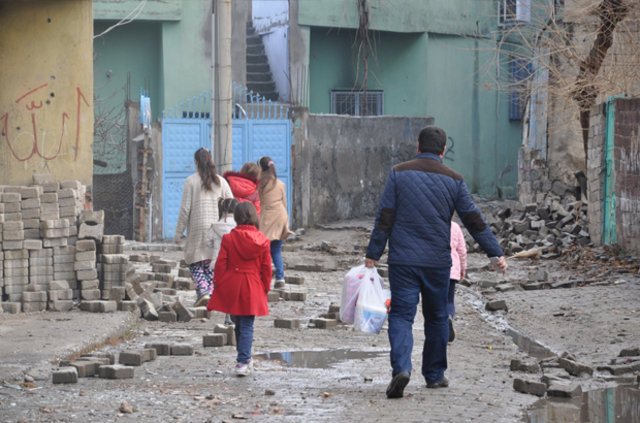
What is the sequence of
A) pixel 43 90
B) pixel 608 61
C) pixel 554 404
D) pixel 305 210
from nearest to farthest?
pixel 554 404 < pixel 43 90 < pixel 608 61 < pixel 305 210

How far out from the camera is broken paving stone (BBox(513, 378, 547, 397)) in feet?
22.1

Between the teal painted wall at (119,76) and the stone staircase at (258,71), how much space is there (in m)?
2.98

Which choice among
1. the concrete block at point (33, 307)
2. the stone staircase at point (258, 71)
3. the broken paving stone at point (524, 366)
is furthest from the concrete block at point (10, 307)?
the stone staircase at point (258, 71)

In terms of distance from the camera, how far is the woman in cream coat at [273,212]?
1291 centimetres

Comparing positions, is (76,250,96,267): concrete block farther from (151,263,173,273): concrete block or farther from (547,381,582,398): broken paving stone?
(547,381,582,398): broken paving stone

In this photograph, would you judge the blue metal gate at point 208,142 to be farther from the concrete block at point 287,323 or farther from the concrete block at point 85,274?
the concrete block at point 287,323

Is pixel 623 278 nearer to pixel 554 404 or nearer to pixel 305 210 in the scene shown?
pixel 554 404

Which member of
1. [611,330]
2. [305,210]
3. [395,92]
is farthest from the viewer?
[395,92]

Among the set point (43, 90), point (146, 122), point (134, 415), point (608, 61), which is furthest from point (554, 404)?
point (146, 122)

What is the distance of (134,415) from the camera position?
598 cm

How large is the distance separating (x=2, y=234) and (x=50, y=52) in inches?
87.9

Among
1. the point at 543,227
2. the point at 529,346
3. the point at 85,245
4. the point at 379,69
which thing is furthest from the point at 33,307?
the point at 379,69

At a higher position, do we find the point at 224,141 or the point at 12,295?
the point at 224,141

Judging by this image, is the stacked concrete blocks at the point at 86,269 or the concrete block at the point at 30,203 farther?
the stacked concrete blocks at the point at 86,269
